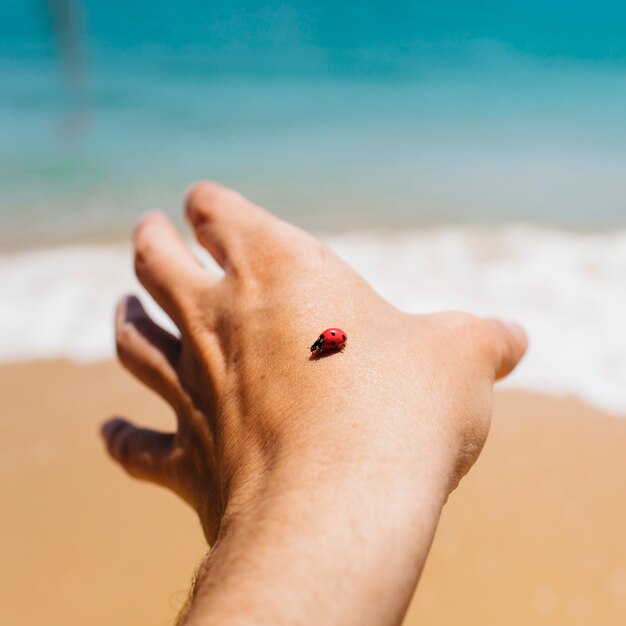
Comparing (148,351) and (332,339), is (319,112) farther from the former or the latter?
(332,339)

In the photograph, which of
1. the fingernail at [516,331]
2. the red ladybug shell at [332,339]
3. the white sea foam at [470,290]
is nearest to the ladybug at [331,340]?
the red ladybug shell at [332,339]

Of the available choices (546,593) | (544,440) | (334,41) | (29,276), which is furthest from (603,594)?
(334,41)

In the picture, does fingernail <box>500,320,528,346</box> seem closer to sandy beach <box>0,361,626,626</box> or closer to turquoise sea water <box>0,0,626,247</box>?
sandy beach <box>0,361,626,626</box>

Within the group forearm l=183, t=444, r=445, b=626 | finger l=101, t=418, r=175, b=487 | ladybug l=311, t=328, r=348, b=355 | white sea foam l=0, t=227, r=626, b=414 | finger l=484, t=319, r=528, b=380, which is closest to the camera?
forearm l=183, t=444, r=445, b=626

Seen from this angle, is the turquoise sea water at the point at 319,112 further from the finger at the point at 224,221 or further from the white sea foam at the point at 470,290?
the finger at the point at 224,221

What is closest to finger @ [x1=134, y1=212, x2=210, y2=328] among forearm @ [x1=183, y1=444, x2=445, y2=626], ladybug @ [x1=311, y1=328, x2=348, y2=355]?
ladybug @ [x1=311, y1=328, x2=348, y2=355]
